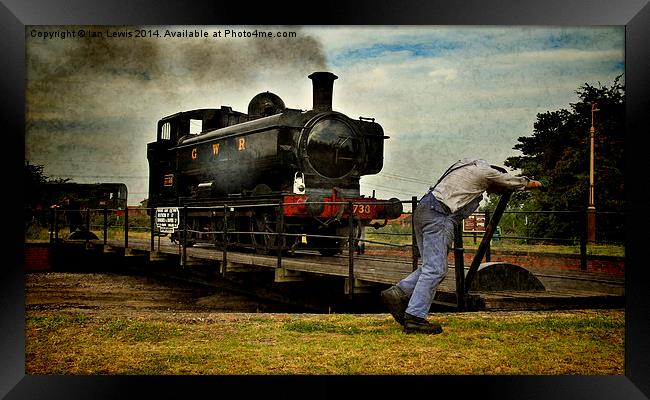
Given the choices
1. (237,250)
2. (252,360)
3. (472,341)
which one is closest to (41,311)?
(252,360)

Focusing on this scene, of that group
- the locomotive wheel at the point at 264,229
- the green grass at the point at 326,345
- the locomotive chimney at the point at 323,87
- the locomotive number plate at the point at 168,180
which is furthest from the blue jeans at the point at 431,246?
the locomotive number plate at the point at 168,180

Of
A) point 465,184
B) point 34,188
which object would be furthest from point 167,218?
point 465,184

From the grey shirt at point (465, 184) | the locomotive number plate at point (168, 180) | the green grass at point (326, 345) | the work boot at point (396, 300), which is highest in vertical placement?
the locomotive number plate at point (168, 180)

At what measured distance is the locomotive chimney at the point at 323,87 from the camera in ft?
16.7

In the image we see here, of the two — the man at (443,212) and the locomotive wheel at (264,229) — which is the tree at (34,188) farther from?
the man at (443,212)

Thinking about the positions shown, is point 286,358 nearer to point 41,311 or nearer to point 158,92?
point 41,311

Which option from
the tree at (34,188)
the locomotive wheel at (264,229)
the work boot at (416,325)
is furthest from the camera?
the locomotive wheel at (264,229)

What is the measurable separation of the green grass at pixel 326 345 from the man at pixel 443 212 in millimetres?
797

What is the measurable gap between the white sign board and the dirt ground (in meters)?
0.70

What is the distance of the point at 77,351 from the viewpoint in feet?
16.1

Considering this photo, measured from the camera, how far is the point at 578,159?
15.9ft

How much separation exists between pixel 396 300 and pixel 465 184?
2.80 ft

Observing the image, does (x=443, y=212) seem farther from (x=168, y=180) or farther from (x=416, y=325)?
(x=168, y=180)

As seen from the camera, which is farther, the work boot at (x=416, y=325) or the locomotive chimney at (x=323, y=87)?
the locomotive chimney at (x=323, y=87)
